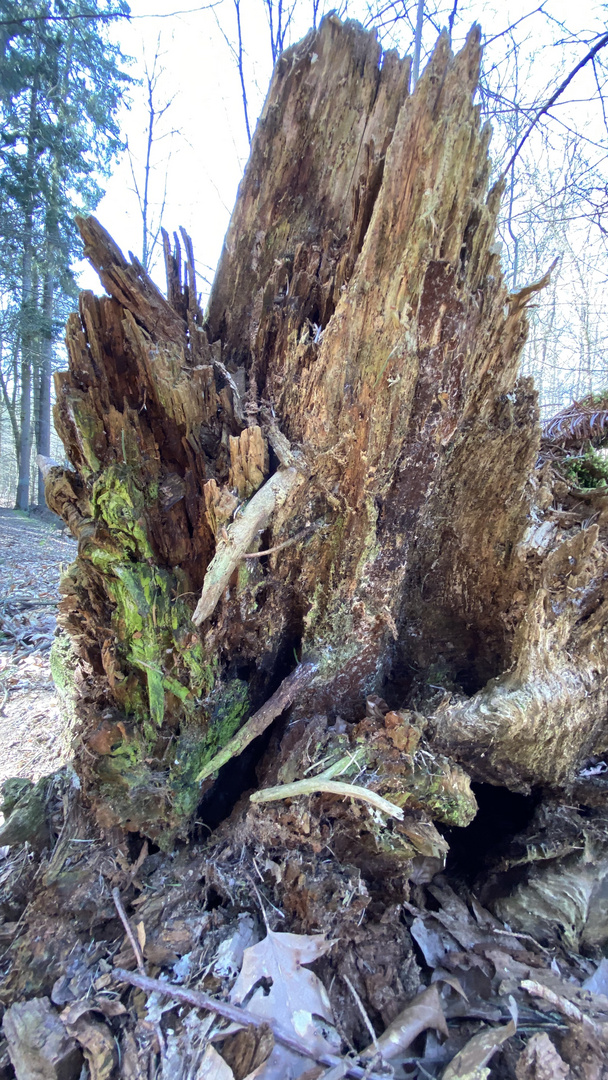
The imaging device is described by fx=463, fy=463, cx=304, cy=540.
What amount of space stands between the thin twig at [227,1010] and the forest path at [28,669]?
1444mm

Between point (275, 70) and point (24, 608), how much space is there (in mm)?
5437

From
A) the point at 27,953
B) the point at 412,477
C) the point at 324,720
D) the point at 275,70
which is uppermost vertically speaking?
the point at 275,70

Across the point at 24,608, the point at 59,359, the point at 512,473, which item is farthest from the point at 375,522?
the point at 59,359

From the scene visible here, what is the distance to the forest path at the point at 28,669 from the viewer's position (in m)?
3.09

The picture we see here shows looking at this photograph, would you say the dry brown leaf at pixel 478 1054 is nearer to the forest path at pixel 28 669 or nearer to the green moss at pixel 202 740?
the green moss at pixel 202 740

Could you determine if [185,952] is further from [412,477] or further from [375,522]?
[412,477]

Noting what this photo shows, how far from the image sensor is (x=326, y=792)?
1563 mm

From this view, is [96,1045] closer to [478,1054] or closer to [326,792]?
[326,792]

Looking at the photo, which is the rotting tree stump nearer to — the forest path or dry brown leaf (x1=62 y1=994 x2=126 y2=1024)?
dry brown leaf (x1=62 y1=994 x2=126 y2=1024)

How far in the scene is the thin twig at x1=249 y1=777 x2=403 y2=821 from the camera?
1451 millimetres

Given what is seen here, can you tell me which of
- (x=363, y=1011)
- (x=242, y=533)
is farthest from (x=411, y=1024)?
(x=242, y=533)

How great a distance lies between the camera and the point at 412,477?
1720 millimetres

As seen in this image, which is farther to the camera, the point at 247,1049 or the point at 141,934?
the point at 141,934

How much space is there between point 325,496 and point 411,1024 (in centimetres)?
164
